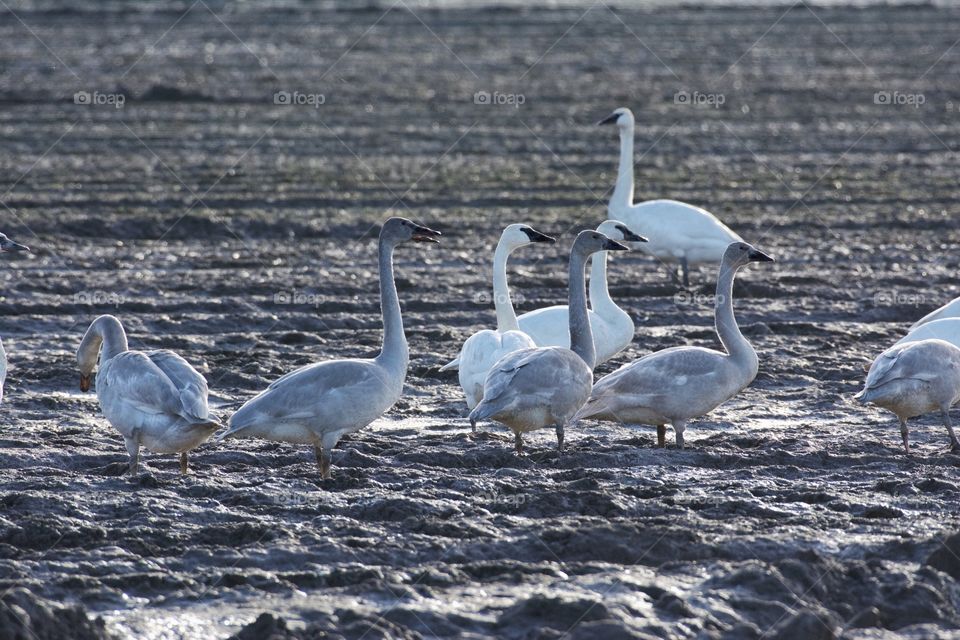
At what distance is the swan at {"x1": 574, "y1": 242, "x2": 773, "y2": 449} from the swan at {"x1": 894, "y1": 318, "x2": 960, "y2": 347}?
1.29 metres

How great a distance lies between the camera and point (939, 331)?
936 centimetres

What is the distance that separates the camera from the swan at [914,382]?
8.16 metres

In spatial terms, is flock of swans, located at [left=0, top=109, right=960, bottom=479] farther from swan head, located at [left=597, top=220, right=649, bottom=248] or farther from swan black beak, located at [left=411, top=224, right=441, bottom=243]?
swan head, located at [left=597, top=220, right=649, bottom=248]

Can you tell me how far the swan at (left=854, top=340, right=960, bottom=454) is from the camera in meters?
8.16

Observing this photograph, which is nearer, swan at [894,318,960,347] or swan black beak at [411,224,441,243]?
swan black beak at [411,224,441,243]

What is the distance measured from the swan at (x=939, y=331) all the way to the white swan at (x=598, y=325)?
1.79 meters

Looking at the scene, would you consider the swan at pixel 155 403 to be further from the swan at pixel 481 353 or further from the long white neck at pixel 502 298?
the long white neck at pixel 502 298

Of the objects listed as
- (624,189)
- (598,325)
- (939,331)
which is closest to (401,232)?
(598,325)

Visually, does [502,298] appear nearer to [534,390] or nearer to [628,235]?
[628,235]

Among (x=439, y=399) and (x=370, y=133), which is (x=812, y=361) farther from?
(x=370, y=133)

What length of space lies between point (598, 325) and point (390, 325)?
218cm

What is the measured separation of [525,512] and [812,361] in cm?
420

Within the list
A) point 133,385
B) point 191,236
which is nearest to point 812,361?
point 133,385

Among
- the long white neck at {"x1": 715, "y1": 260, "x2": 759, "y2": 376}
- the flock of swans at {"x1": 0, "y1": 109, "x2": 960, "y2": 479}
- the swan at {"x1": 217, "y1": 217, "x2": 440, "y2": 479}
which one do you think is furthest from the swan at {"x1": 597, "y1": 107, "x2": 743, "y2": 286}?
the swan at {"x1": 217, "y1": 217, "x2": 440, "y2": 479}
